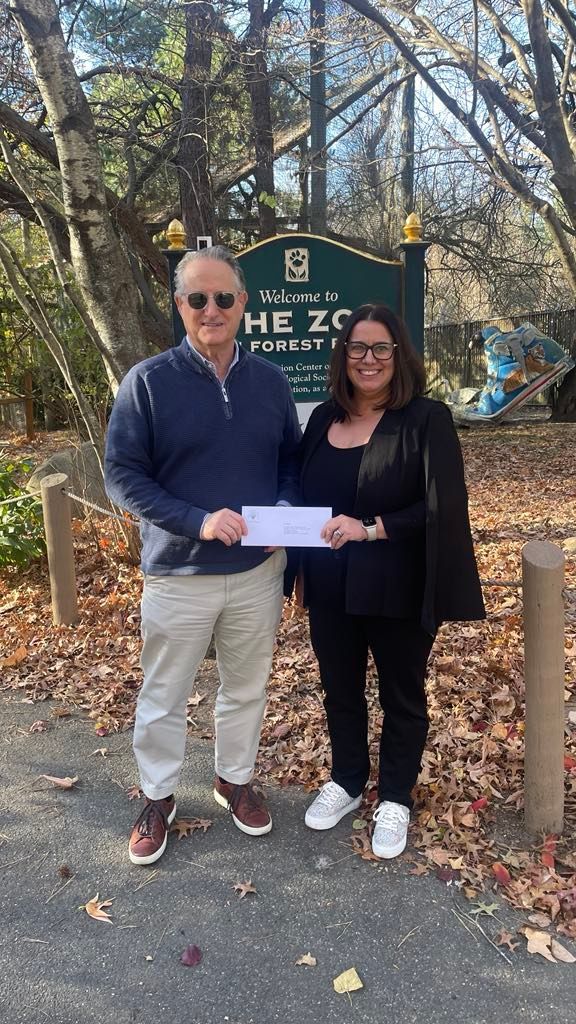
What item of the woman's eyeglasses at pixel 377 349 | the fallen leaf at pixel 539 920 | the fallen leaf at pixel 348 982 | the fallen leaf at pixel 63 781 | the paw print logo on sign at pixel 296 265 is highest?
the paw print logo on sign at pixel 296 265

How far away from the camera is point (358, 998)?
207 cm

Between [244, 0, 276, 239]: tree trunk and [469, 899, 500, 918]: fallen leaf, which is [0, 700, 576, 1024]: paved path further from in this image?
[244, 0, 276, 239]: tree trunk

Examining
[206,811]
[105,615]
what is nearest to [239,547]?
[206,811]

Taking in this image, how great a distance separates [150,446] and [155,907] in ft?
5.19

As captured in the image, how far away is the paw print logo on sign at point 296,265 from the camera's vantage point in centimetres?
408

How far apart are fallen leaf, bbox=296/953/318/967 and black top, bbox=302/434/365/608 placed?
1104 mm

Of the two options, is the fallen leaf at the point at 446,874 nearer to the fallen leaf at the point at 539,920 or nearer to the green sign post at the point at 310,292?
the fallen leaf at the point at 539,920

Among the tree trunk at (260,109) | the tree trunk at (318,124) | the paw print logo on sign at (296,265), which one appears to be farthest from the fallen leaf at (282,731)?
the tree trunk at (318,124)

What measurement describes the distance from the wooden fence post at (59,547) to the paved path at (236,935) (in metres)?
1.91

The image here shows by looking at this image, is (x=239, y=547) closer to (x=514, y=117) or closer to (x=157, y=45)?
(x=514, y=117)

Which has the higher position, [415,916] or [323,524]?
[323,524]

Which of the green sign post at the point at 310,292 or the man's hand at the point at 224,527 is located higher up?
the green sign post at the point at 310,292

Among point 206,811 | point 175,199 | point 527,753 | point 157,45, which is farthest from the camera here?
point 175,199

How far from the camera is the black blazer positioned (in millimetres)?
2346
